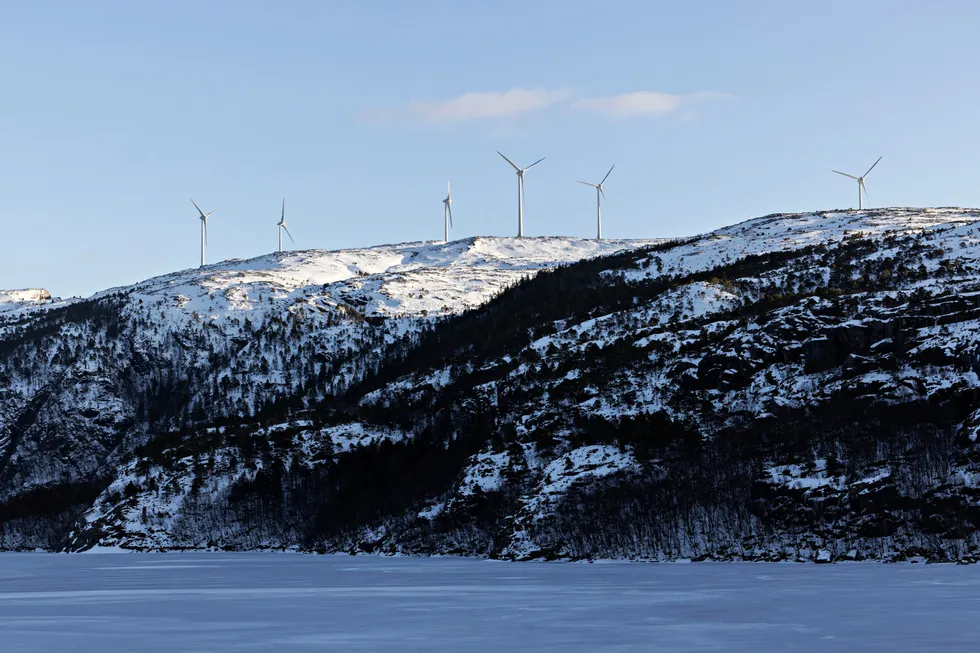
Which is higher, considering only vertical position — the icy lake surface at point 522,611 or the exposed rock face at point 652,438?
the exposed rock face at point 652,438

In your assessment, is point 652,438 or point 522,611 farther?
point 652,438

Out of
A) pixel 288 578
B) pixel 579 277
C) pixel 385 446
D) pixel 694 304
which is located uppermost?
pixel 579 277

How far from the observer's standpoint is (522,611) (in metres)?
36.1

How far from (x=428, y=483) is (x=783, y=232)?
100 m

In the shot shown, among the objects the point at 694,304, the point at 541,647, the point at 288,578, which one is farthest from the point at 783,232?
the point at 541,647

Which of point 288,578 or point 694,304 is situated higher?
point 694,304

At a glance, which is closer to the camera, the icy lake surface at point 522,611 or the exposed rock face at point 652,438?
the icy lake surface at point 522,611

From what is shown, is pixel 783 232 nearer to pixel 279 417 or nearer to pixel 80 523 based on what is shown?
pixel 279 417

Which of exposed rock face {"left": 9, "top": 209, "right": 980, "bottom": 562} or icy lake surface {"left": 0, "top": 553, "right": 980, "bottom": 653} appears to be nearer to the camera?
icy lake surface {"left": 0, "top": 553, "right": 980, "bottom": 653}

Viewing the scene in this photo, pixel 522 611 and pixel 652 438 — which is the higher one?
pixel 652 438

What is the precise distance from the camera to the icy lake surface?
90.6 ft

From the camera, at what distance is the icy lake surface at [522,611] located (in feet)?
90.6

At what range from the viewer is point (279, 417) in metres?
137

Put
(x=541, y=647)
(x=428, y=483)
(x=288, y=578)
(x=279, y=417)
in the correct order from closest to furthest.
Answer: (x=541, y=647) < (x=288, y=578) < (x=428, y=483) < (x=279, y=417)
